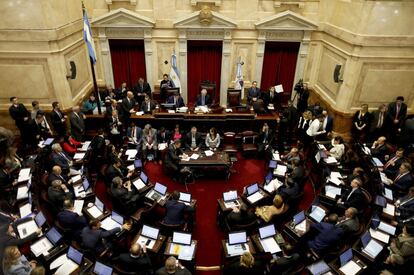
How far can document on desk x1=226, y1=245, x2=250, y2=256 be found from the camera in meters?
5.71

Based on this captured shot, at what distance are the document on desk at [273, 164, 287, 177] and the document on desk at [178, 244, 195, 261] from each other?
3.21 m

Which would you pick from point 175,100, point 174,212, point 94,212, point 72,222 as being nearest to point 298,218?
point 174,212

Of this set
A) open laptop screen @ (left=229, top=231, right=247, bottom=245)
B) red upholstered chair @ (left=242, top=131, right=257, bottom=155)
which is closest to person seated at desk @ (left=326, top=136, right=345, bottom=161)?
red upholstered chair @ (left=242, top=131, right=257, bottom=155)

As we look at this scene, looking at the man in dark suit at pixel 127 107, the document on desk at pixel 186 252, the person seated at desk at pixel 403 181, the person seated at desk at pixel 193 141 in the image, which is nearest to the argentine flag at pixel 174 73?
the man in dark suit at pixel 127 107

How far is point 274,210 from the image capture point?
645cm

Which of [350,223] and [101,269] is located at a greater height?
[350,223]

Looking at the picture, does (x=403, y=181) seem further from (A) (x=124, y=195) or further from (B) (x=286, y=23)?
(B) (x=286, y=23)

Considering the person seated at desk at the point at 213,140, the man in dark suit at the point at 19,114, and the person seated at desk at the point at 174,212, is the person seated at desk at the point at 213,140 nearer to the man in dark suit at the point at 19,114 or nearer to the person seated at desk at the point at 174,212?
the person seated at desk at the point at 174,212

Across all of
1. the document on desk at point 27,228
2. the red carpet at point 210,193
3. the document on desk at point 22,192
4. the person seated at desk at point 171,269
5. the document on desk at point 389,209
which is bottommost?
the red carpet at point 210,193

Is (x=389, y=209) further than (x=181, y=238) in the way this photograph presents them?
Yes

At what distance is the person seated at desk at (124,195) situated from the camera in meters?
6.64

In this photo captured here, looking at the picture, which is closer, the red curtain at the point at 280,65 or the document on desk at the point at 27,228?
the document on desk at the point at 27,228

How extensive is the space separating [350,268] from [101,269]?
14.2ft

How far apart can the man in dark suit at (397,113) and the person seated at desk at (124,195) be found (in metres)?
8.48
